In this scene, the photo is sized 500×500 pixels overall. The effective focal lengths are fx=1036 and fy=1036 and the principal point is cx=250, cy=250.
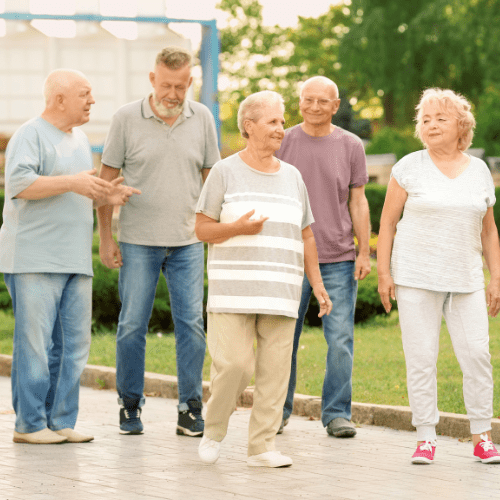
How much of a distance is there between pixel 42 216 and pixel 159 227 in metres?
0.71

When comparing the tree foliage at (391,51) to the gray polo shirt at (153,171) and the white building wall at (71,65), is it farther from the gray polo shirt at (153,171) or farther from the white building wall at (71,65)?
the gray polo shirt at (153,171)

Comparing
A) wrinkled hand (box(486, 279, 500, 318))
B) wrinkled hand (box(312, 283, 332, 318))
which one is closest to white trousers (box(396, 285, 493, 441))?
wrinkled hand (box(486, 279, 500, 318))

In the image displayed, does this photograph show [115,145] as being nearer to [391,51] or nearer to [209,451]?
[209,451]

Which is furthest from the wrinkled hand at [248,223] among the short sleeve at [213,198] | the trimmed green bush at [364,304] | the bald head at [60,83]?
the trimmed green bush at [364,304]

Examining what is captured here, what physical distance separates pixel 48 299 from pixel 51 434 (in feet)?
2.64

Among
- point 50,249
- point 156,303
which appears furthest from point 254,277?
point 156,303

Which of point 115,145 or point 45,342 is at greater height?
point 115,145

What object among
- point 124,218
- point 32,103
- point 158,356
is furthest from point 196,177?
point 32,103

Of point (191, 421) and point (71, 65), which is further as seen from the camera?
point (71, 65)

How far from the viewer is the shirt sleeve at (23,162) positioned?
5930 millimetres

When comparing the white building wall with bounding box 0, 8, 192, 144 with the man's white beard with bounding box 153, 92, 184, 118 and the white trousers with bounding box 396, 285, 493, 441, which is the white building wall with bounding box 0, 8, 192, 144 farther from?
the white trousers with bounding box 396, 285, 493, 441

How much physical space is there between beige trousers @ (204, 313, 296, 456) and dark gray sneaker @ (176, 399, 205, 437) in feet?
3.38

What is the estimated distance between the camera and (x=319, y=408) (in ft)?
24.2

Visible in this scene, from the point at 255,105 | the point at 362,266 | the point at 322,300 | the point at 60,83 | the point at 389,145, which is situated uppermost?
the point at 389,145
